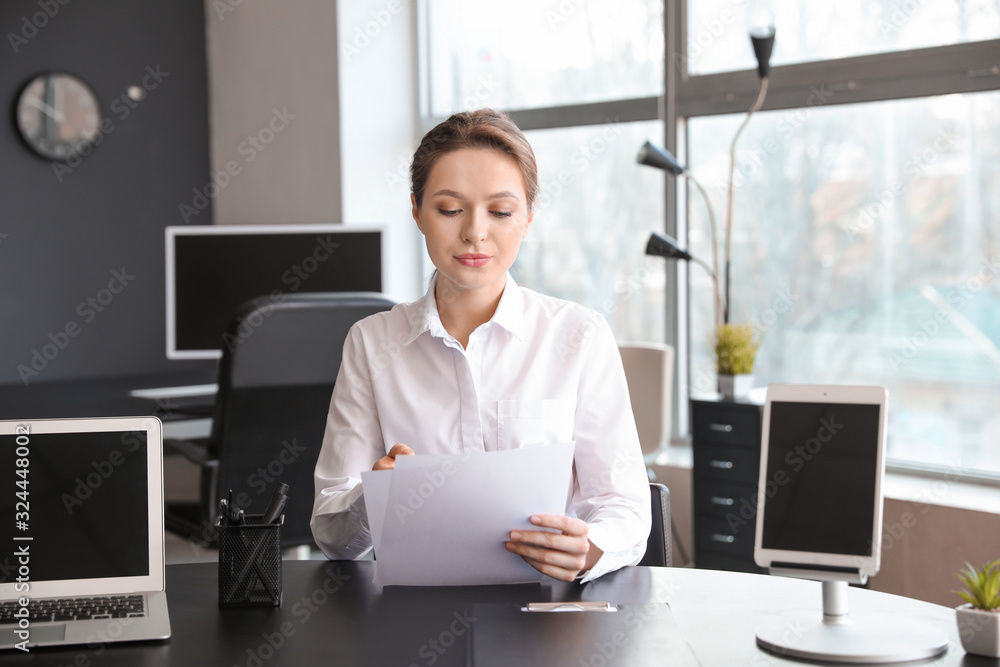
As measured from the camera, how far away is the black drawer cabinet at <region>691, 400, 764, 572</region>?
9.63 ft

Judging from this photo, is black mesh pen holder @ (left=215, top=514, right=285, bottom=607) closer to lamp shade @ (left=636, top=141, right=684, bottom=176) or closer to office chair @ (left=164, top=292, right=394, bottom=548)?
office chair @ (left=164, top=292, right=394, bottom=548)

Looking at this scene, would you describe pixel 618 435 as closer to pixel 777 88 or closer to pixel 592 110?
pixel 777 88

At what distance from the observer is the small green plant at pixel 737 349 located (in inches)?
119

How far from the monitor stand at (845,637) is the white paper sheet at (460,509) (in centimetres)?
31

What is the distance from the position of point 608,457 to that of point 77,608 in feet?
2.55

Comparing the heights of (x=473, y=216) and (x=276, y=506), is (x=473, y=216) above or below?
above

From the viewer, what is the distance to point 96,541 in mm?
1224

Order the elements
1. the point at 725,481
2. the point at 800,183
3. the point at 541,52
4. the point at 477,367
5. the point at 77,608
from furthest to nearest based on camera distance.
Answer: the point at 541,52
the point at 800,183
the point at 725,481
the point at 477,367
the point at 77,608

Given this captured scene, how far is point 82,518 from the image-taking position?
1220 millimetres

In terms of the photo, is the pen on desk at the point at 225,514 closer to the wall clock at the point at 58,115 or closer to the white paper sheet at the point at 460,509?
the white paper sheet at the point at 460,509

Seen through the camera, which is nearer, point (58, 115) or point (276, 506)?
point (276, 506)

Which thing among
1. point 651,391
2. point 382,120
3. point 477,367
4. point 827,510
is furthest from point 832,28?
point 827,510

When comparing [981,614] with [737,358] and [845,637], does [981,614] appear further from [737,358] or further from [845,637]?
[737,358]

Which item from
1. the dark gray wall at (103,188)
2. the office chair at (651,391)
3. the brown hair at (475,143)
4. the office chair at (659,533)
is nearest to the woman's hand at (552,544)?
the office chair at (659,533)
